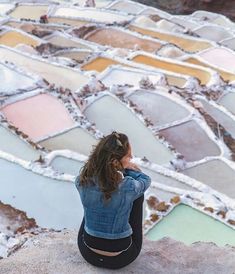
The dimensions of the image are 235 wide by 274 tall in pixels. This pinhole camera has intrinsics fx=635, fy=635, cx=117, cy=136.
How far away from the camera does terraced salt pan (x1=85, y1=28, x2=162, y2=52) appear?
13.0 m

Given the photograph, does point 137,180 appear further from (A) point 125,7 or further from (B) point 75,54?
(A) point 125,7

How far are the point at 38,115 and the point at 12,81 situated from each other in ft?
Result: 3.39

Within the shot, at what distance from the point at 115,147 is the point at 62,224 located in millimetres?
2092

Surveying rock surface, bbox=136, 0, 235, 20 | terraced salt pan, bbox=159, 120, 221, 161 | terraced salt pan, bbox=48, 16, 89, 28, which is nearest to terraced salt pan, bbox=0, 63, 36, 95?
terraced salt pan, bbox=159, 120, 221, 161

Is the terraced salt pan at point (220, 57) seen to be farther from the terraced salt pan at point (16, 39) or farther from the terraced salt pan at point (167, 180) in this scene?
the terraced salt pan at point (167, 180)

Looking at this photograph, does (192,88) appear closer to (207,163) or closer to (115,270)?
(207,163)

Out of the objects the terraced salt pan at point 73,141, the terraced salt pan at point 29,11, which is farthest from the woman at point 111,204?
the terraced salt pan at point 29,11

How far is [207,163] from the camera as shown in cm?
724

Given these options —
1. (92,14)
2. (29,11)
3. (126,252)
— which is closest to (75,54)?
(92,14)

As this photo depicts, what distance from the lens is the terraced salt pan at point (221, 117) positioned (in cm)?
880

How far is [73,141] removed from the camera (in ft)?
23.6

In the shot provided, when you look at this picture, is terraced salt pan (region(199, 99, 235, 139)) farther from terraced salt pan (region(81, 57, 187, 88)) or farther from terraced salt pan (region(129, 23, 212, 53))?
terraced salt pan (region(129, 23, 212, 53))

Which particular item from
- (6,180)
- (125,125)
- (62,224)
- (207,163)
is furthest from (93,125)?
(62,224)

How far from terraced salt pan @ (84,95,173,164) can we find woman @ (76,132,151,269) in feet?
11.8
